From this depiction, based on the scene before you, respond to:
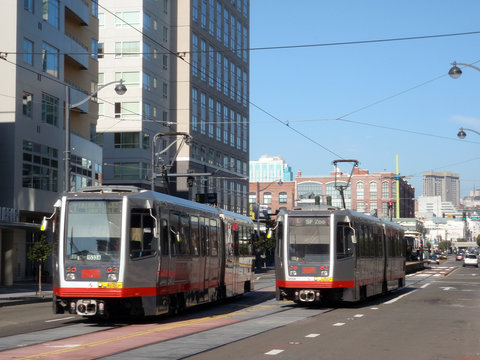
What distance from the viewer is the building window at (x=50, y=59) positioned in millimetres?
44031

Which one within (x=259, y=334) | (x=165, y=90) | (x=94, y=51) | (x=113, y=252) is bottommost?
(x=259, y=334)

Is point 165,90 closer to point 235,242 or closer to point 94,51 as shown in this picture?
point 94,51

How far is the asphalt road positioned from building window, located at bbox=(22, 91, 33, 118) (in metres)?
18.8

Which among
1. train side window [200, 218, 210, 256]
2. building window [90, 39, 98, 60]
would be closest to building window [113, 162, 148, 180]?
building window [90, 39, 98, 60]

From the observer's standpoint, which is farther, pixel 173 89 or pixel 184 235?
pixel 173 89

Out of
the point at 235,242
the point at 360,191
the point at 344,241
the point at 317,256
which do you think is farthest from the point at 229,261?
the point at 360,191

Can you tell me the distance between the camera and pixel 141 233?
18578mm

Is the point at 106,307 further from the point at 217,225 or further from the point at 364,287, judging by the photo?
the point at 364,287

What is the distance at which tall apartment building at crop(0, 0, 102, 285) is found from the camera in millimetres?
40406

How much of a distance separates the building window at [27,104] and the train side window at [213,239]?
64.8ft

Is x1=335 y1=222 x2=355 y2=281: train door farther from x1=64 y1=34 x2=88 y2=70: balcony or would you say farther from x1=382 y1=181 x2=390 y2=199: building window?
x1=382 y1=181 x2=390 y2=199: building window

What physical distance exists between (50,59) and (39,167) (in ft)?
20.3

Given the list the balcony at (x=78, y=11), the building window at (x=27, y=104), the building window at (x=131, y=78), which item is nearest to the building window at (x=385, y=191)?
the building window at (x=131, y=78)

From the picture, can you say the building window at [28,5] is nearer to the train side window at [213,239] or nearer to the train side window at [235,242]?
the train side window at [235,242]
